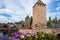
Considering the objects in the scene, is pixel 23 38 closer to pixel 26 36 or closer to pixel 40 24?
pixel 26 36

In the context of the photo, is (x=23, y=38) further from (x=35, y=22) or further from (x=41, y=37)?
(x=35, y=22)

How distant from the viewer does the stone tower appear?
39875 mm

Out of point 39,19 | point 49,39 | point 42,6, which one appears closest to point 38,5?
point 42,6

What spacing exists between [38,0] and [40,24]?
7306mm

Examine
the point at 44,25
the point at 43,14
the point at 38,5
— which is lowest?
the point at 44,25

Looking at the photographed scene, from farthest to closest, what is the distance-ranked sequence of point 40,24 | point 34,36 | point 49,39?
point 40,24
point 49,39
point 34,36

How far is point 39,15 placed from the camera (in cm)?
4022

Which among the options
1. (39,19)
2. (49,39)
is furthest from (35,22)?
(49,39)

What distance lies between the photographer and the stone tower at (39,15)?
39.9m

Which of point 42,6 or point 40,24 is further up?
point 42,6

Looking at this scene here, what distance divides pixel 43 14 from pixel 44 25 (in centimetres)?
308

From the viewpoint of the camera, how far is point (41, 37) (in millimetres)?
3605

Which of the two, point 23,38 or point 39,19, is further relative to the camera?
point 39,19

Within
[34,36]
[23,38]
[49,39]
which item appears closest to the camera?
[23,38]
